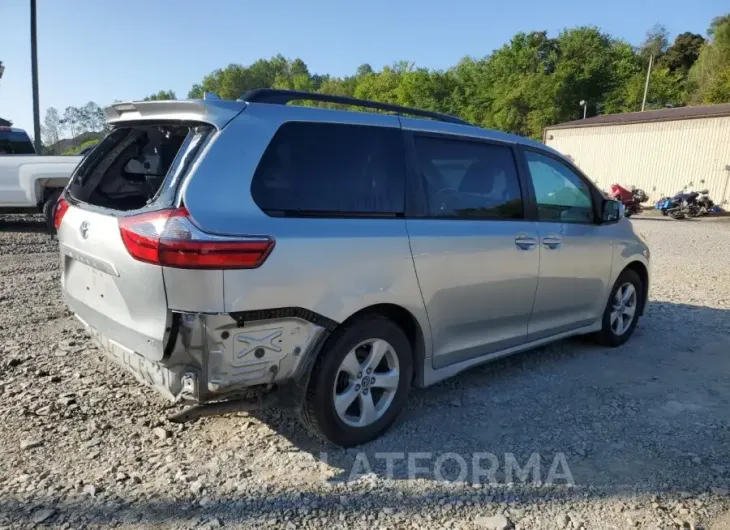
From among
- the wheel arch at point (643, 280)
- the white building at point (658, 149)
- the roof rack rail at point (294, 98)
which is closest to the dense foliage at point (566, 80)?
the white building at point (658, 149)

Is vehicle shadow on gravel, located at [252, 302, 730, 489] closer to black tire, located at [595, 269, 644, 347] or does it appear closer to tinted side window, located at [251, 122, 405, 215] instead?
black tire, located at [595, 269, 644, 347]

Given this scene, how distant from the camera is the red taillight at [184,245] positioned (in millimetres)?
2338

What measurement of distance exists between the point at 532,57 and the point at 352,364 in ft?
193

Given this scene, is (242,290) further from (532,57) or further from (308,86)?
(308,86)

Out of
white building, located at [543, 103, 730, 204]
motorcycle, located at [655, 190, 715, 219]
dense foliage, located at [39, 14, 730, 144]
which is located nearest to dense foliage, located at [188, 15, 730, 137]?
dense foliage, located at [39, 14, 730, 144]

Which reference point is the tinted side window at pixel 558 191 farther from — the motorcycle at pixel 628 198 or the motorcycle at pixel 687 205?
the motorcycle at pixel 687 205

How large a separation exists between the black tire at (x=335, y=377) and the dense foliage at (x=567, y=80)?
1780 inches

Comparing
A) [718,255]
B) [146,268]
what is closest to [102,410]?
[146,268]

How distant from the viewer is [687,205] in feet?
68.0

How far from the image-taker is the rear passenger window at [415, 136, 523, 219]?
335 cm

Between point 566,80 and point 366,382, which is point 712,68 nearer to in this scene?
point 566,80

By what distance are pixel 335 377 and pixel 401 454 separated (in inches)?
25.0

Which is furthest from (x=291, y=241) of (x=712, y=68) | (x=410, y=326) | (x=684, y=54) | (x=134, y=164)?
(x=684, y=54)

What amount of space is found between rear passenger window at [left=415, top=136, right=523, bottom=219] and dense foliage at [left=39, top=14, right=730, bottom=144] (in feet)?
147
